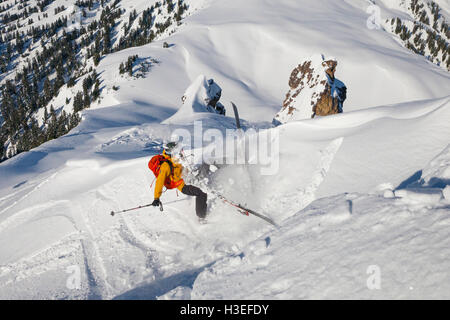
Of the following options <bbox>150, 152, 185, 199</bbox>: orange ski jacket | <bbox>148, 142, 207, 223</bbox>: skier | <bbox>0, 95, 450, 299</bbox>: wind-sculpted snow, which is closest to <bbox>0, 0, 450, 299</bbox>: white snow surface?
<bbox>0, 95, 450, 299</bbox>: wind-sculpted snow

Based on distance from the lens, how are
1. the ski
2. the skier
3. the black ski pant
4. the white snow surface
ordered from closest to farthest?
the white snow surface → the ski → the skier → the black ski pant

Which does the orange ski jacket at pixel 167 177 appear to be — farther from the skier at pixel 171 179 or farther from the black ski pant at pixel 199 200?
the black ski pant at pixel 199 200

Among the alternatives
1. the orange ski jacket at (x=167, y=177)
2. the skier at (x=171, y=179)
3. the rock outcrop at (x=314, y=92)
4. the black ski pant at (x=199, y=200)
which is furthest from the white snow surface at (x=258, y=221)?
the rock outcrop at (x=314, y=92)

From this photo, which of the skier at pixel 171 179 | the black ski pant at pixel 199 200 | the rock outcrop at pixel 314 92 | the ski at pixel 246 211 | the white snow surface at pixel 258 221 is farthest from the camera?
the rock outcrop at pixel 314 92

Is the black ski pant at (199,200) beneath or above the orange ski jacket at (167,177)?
beneath

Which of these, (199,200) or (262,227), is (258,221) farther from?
(199,200)

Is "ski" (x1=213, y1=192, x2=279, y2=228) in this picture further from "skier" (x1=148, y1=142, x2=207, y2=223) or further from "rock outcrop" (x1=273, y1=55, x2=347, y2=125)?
"rock outcrop" (x1=273, y1=55, x2=347, y2=125)

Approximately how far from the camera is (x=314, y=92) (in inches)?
688

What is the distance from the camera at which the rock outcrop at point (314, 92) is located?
17109 millimetres

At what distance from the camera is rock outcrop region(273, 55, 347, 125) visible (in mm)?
17109

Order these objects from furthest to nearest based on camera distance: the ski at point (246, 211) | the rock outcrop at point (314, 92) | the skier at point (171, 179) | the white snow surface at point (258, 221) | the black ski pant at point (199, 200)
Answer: the rock outcrop at point (314, 92) < the black ski pant at point (199, 200) < the skier at point (171, 179) < the ski at point (246, 211) < the white snow surface at point (258, 221)

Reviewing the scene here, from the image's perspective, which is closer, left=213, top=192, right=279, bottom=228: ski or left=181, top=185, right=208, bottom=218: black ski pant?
left=213, top=192, right=279, bottom=228: ski

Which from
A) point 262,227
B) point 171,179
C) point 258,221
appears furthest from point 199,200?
point 262,227
